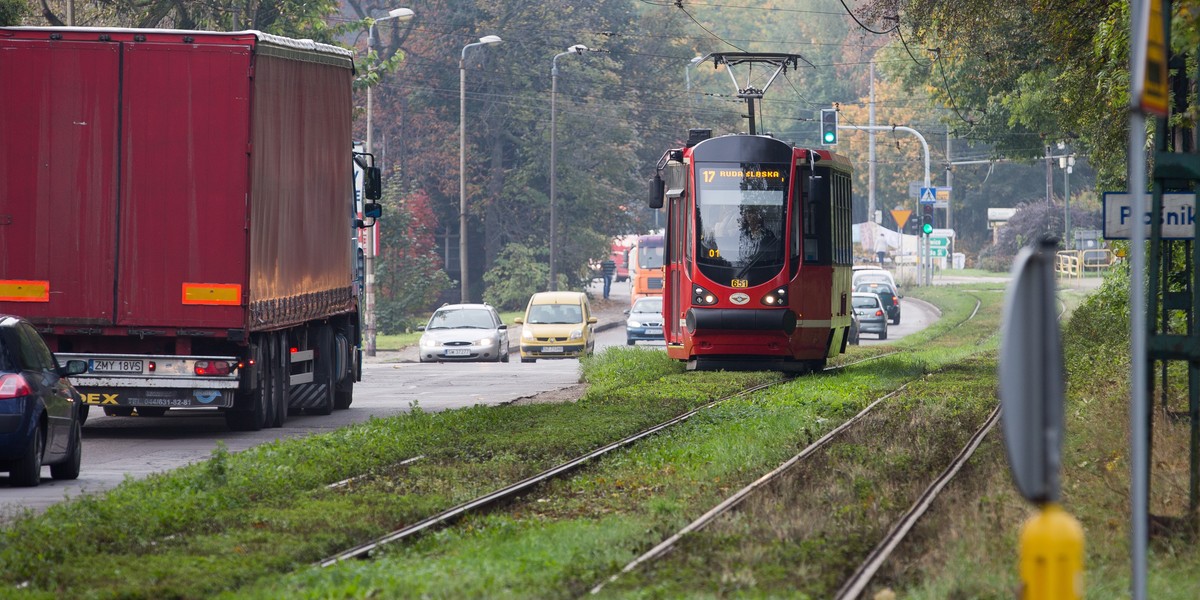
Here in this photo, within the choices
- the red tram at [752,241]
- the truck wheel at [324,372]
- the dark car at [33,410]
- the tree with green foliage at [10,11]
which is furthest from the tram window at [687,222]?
the dark car at [33,410]

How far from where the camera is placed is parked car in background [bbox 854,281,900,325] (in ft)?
184

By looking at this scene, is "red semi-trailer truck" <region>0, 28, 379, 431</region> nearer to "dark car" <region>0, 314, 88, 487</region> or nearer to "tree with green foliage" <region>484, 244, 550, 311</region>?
"dark car" <region>0, 314, 88, 487</region>

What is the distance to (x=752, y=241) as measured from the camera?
24.3m

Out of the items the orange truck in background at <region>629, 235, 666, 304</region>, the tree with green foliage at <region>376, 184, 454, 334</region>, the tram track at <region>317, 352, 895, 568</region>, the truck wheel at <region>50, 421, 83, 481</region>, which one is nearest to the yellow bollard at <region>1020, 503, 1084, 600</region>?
the tram track at <region>317, 352, 895, 568</region>

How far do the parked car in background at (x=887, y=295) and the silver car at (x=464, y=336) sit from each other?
19459mm

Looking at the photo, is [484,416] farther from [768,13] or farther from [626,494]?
[768,13]

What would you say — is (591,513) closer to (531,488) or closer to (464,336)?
(531,488)

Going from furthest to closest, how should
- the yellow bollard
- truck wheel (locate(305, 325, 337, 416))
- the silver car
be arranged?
the silver car < truck wheel (locate(305, 325, 337, 416)) < the yellow bollard

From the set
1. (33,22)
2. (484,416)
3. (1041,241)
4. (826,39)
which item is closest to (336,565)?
(1041,241)

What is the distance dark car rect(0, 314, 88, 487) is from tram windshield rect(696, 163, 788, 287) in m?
11.5

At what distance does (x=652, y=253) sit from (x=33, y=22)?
31.9m

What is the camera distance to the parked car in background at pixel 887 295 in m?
56.0

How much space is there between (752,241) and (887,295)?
32.6 metres

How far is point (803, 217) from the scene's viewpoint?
24.3 meters
